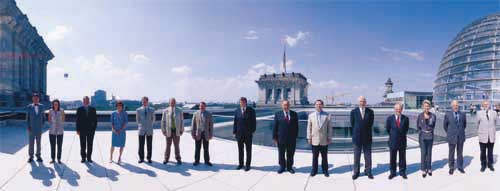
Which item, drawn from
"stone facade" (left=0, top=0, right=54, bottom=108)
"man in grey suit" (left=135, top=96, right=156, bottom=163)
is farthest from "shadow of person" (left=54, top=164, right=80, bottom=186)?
"stone facade" (left=0, top=0, right=54, bottom=108)

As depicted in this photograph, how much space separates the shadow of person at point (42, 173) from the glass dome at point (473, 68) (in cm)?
4206

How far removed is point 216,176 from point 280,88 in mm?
65136

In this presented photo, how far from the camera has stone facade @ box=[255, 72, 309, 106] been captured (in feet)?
224

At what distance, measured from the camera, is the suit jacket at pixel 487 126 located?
20.6 ft

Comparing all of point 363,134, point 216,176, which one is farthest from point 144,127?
point 363,134

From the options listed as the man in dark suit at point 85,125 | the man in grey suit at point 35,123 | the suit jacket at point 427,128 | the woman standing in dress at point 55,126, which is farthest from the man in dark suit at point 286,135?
the man in grey suit at point 35,123

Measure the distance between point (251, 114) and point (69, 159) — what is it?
5.75 m

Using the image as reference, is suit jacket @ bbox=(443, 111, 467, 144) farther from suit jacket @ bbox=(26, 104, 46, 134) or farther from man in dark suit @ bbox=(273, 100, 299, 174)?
suit jacket @ bbox=(26, 104, 46, 134)

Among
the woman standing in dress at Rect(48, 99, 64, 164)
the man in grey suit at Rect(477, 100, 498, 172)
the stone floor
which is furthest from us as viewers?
the woman standing in dress at Rect(48, 99, 64, 164)

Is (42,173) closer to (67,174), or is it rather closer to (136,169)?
(67,174)

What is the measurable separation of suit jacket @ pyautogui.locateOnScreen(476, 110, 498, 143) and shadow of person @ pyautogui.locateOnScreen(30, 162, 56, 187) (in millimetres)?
11045

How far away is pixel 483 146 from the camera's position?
21.0 ft

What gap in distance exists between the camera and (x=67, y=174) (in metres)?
5.70

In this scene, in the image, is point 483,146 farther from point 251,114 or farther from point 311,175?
point 251,114
